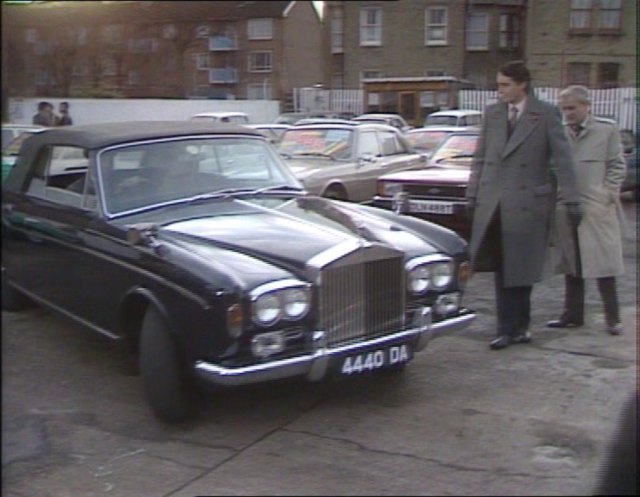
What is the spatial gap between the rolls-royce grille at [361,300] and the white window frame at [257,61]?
149cm

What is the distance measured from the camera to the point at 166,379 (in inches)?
116

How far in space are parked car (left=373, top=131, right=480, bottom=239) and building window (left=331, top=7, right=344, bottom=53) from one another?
424 cm

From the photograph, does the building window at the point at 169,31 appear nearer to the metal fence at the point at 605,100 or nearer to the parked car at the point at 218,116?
the parked car at the point at 218,116

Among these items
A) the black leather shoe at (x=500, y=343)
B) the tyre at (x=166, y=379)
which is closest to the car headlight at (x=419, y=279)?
the black leather shoe at (x=500, y=343)

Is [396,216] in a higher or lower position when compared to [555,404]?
higher

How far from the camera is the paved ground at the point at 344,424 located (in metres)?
1.24

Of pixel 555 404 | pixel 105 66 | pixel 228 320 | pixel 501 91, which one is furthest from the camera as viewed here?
pixel 228 320

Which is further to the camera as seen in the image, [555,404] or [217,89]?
[555,404]

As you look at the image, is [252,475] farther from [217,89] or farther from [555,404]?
[555,404]

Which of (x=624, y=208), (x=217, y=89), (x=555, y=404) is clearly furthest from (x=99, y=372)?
(x=217, y=89)

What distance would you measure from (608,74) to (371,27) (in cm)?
44

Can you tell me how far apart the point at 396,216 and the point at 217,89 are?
261 centimetres

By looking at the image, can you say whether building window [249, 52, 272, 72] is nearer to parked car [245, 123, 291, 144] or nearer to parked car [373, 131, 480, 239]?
parked car [245, 123, 291, 144]

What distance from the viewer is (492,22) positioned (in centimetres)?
139
